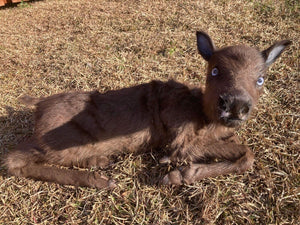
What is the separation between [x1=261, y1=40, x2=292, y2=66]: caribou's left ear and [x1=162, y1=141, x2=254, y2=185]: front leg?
1226 mm

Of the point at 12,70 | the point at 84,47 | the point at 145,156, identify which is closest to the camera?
the point at 145,156

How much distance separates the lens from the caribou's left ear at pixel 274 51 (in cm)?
298

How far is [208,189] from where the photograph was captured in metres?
3.03

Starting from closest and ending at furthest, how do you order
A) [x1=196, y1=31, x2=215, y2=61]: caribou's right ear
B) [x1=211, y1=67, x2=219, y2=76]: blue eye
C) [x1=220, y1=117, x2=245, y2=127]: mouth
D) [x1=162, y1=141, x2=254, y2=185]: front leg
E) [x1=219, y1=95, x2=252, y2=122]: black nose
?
[x1=219, y1=95, x2=252, y2=122]: black nose, [x1=220, y1=117, x2=245, y2=127]: mouth, [x1=211, y1=67, x2=219, y2=76]: blue eye, [x1=162, y1=141, x2=254, y2=185]: front leg, [x1=196, y1=31, x2=215, y2=61]: caribou's right ear

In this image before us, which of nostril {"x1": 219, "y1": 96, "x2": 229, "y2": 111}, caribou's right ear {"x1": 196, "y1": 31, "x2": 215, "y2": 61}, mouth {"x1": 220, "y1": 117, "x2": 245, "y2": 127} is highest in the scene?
caribou's right ear {"x1": 196, "y1": 31, "x2": 215, "y2": 61}

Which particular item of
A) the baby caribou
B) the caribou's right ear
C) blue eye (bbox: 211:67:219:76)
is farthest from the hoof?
the caribou's right ear

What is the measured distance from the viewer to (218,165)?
10.3ft

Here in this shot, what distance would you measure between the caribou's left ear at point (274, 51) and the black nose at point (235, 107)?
985 millimetres

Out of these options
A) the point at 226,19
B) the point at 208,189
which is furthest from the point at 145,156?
the point at 226,19

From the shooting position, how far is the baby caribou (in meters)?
3.12

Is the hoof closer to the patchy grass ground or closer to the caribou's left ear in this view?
the patchy grass ground

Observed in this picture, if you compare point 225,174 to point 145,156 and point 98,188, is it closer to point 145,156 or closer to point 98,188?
point 145,156

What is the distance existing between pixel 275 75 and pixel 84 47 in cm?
453

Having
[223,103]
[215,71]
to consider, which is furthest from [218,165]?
[215,71]
